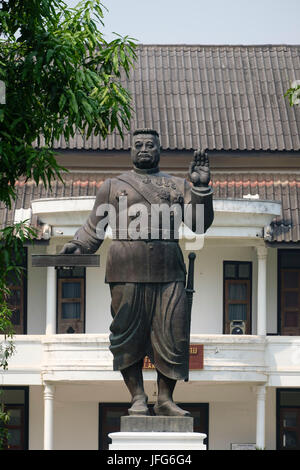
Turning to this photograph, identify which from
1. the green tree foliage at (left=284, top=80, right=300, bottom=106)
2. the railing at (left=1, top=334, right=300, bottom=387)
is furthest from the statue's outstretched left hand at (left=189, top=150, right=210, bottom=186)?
the railing at (left=1, top=334, right=300, bottom=387)

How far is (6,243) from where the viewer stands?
18.6 m

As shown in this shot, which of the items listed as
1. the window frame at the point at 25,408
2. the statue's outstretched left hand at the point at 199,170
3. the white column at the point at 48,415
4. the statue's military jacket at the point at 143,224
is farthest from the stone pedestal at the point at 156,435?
the window frame at the point at 25,408

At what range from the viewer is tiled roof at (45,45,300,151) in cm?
3466

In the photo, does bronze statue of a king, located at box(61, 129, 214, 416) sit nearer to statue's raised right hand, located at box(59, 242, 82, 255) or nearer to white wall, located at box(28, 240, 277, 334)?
statue's raised right hand, located at box(59, 242, 82, 255)

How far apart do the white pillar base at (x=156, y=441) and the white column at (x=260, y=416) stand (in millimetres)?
17715

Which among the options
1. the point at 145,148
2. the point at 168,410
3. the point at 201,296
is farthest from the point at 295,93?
the point at 201,296

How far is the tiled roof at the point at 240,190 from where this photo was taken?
107 feet

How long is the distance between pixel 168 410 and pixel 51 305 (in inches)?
702

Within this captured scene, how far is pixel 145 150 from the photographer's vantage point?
51.0 feet

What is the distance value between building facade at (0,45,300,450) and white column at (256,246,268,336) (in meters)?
0.02

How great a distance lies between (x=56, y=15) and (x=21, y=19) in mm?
727

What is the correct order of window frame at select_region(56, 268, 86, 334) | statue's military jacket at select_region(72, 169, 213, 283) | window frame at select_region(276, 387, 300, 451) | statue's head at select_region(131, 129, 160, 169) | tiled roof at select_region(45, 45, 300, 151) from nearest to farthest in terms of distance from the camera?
statue's military jacket at select_region(72, 169, 213, 283) < statue's head at select_region(131, 129, 160, 169) < window frame at select_region(56, 268, 86, 334) < window frame at select_region(276, 387, 300, 451) < tiled roof at select_region(45, 45, 300, 151)

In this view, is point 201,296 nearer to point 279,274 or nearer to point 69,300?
point 279,274
